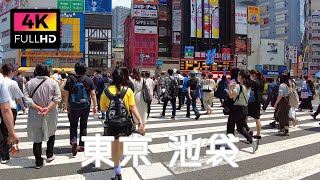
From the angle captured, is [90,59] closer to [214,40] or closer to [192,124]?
[214,40]

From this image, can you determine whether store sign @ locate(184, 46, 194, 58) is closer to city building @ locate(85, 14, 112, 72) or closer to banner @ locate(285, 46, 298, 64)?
city building @ locate(85, 14, 112, 72)

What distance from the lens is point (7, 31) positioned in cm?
7125

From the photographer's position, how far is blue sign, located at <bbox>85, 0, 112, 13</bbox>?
207ft

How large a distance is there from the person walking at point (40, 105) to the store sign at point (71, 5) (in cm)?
5990

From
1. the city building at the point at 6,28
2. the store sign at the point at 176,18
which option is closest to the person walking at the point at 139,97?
the store sign at the point at 176,18

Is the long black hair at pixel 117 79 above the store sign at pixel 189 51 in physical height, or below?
below

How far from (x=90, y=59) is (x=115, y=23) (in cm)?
11777

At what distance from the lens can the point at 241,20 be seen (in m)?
71.3

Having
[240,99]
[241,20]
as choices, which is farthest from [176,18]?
[240,99]

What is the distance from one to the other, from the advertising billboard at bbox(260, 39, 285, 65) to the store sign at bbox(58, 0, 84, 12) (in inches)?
1617

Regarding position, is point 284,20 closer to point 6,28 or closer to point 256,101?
point 6,28

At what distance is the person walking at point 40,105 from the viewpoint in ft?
18.0

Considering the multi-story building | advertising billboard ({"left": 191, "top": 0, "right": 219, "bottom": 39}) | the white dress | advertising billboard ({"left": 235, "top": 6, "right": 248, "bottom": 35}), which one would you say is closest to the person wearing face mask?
the white dress

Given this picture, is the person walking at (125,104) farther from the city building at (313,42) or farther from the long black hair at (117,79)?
the city building at (313,42)
